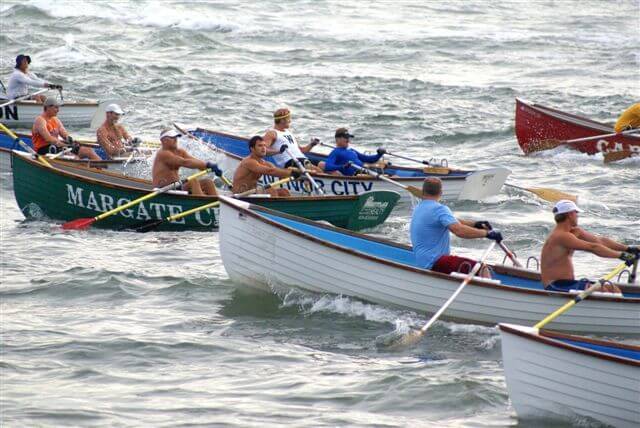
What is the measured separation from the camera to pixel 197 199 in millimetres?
16922

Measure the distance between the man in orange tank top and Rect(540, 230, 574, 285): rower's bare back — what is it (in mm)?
9905

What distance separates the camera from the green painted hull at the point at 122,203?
55.5 ft

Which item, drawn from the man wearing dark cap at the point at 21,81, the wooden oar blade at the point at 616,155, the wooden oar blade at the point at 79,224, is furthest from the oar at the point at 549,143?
the wooden oar blade at the point at 79,224

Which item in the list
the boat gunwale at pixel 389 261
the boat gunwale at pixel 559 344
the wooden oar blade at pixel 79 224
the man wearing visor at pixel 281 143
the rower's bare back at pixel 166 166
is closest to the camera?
the boat gunwale at pixel 559 344

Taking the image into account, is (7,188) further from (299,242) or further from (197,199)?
(299,242)

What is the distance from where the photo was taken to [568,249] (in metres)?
12.1

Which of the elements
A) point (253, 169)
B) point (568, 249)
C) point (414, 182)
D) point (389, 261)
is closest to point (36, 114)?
point (414, 182)

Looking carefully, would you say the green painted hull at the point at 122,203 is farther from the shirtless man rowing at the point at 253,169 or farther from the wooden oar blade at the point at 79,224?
the shirtless man rowing at the point at 253,169

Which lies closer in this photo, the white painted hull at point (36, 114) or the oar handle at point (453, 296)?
the oar handle at point (453, 296)

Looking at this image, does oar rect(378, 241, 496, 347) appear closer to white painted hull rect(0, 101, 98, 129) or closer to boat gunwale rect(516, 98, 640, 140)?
boat gunwale rect(516, 98, 640, 140)

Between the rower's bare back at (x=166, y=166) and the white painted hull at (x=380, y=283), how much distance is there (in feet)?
10.9

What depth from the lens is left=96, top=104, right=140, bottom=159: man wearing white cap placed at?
19.8m

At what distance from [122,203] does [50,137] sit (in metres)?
3.10

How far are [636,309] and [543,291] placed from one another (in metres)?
1.01
